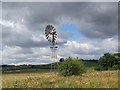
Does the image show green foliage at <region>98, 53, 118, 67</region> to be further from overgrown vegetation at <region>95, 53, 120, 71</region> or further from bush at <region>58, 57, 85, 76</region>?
bush at <region>58, 57, 85, 76</region>

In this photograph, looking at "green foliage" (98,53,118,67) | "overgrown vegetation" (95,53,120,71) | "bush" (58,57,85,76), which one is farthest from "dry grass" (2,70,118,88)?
"overgrown vegetation" (95,53,120,71)

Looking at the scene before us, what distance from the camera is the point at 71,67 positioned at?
33188 mm

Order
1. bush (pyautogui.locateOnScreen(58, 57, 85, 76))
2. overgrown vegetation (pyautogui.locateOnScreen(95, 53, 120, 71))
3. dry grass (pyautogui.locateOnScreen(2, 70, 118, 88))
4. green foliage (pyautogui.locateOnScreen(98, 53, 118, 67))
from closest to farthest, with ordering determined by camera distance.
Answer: dry grass (pyautogui.locateOnScreen(2, 70, 118, 88))
bush (pyautogui.locateOnScreen(58, 57, 85, 76))
green foliage (pyautogui.locateOnScreen(98, 53, 118, 67))
overgrown vegetation (pyautogui.locateOnScreen(95, 53, 120, 71))

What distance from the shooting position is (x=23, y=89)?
806 inches

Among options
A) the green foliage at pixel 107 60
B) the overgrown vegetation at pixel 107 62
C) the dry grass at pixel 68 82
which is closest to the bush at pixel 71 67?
the dry grass at pixel 68 82

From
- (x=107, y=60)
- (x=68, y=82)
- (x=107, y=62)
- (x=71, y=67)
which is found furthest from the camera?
(x=107, y=62)

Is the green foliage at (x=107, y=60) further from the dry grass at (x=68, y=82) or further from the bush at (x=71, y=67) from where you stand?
the dry grass at (x=68, y=82)

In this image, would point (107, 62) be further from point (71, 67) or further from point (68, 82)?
point (68, 82)

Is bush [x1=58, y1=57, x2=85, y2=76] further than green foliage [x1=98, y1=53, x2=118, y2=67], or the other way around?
green foliage [x1=98, y1=53, x2=118, y2=67]

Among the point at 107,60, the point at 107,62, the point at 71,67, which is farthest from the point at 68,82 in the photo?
the point at 107,62

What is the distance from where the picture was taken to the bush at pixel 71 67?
33.1 meters

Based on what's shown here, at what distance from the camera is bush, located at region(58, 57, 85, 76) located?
33.1 m

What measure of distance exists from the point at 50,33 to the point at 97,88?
27.3 m

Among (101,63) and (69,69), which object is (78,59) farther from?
(101,63)
